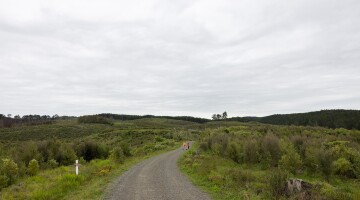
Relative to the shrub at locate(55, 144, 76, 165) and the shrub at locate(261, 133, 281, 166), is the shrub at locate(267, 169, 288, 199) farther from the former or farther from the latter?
the shrub at locate(55, 144, 76, 165)

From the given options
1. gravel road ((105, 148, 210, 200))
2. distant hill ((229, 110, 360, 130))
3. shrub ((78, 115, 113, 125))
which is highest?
shrub ((78, 115, 113, 125))

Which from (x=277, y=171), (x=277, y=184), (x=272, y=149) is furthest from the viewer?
(x=272, y=149)

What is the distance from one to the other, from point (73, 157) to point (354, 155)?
77.6ft

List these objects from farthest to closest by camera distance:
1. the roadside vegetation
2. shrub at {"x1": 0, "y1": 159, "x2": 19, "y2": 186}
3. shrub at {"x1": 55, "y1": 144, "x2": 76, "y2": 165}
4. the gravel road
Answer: shrub at {"x1": 55, "y1": 144, "x2": 76, "y2": 165} → shrub at {"x1": 0, "y1": 159, "x2": 19, "y2": 186} → the roadside vegetation → the gravel road

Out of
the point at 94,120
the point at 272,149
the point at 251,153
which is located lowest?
the point at 251,153

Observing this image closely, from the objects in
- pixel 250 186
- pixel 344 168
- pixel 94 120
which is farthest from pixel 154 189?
pixel 94 120

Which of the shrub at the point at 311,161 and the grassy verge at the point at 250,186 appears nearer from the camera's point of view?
the grassy verge at the point at 250,186

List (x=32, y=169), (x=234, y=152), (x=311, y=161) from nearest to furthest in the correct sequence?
(x=311, y=161) → (x=32, y=169) → (x=234, y=152)

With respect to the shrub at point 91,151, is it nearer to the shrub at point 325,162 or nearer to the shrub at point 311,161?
the shrub at point 311,161

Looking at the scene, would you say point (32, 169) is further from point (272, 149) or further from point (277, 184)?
point (272, 149)

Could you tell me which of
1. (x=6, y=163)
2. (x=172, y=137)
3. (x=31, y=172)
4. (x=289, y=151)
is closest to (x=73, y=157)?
(x=31, y=172)

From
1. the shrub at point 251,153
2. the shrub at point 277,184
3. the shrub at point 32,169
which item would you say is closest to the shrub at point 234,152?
the shrub at point 251,153

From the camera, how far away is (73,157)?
30.1 metres

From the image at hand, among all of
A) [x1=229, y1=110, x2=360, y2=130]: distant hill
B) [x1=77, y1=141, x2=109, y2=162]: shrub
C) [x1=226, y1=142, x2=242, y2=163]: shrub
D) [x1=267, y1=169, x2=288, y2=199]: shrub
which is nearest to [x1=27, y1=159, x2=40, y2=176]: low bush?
[x1=77, y1=141, x2=109, y2=162]: shrub
